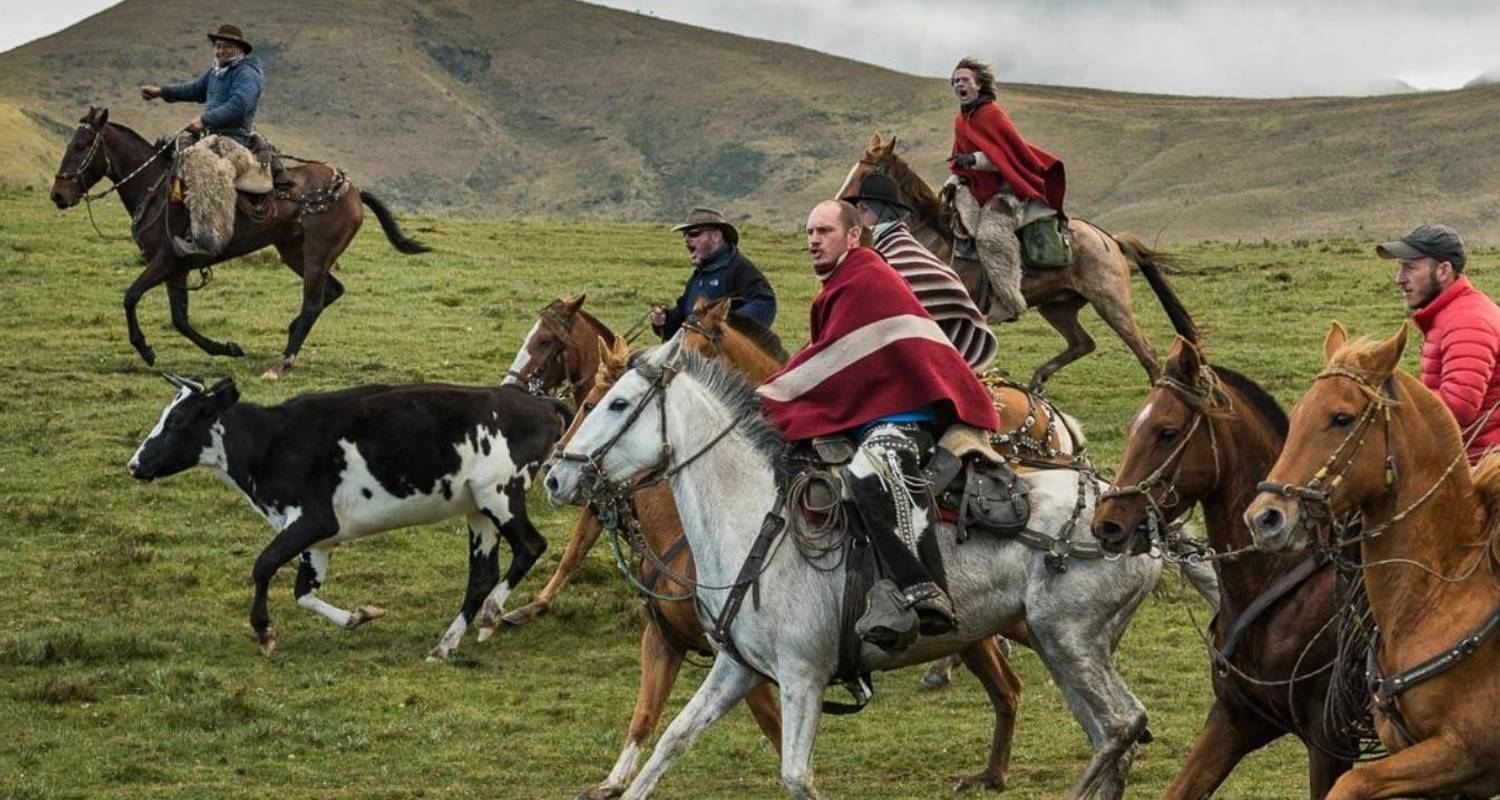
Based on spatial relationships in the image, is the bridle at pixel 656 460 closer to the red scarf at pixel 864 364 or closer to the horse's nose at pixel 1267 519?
the red scarf at pixel 864 364

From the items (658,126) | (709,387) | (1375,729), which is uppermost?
(709,387)

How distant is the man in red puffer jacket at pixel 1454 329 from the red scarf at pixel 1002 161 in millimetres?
8426

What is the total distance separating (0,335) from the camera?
24312mm

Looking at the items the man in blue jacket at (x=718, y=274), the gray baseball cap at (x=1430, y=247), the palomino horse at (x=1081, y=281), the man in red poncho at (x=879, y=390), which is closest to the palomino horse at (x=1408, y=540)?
the gray baseball cap at (x=1430, y=247)

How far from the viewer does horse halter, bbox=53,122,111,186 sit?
2241 centimetres

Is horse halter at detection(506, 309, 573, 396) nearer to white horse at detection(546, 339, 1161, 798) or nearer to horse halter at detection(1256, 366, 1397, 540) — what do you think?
white horse at detection(546, 339, 1161, 798)

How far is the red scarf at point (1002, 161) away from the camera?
17.5 metres

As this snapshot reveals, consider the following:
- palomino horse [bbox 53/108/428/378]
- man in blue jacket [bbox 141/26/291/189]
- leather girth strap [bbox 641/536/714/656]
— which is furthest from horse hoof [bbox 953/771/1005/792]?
man in blue jacket [bbox 141/26/291/189]

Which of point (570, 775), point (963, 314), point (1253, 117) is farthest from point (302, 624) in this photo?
point (1253, 117)

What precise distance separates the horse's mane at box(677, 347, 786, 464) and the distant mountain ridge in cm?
6599

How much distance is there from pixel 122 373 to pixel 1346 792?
17.4m

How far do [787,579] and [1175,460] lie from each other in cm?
185

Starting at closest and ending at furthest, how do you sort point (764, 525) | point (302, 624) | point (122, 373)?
point (764, 525), point (302, 624), point (122, 373)

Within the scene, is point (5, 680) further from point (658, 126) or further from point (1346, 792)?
point (658, 126)
